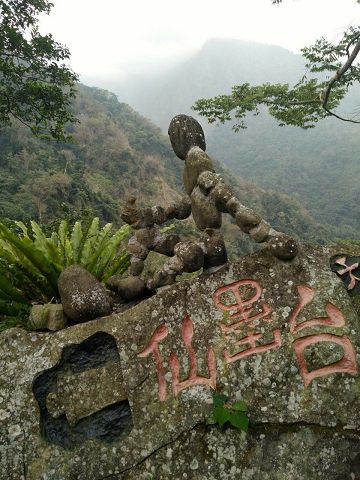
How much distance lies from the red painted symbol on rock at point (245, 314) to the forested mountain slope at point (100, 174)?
10.5 m

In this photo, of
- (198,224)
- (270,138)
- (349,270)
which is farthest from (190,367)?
(270,138)

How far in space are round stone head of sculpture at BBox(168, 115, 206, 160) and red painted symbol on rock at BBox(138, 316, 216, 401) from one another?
131 centimetres

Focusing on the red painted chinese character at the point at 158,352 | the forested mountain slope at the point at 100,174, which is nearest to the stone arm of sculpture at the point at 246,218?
the red painted chinese character at the point at 158,352

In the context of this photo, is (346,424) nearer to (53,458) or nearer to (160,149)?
(53,458)

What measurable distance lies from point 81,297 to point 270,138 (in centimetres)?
6888

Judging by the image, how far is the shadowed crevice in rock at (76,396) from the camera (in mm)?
2205

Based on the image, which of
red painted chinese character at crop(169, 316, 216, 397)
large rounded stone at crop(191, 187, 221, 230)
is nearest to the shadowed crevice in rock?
red painted chinese character at crop(169, 316, 216, 397)

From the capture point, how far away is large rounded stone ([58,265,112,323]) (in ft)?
8.04

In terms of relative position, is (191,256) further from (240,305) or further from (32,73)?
(32,73)

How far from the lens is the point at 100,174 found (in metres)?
24.8

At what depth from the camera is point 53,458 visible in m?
2.13

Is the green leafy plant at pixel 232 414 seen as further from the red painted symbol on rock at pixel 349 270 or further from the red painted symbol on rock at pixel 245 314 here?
the red painted symbol on rock at pixel 349 270

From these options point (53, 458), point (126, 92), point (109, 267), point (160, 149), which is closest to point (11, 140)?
point (160, 149)

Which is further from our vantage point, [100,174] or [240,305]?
[100,174]
